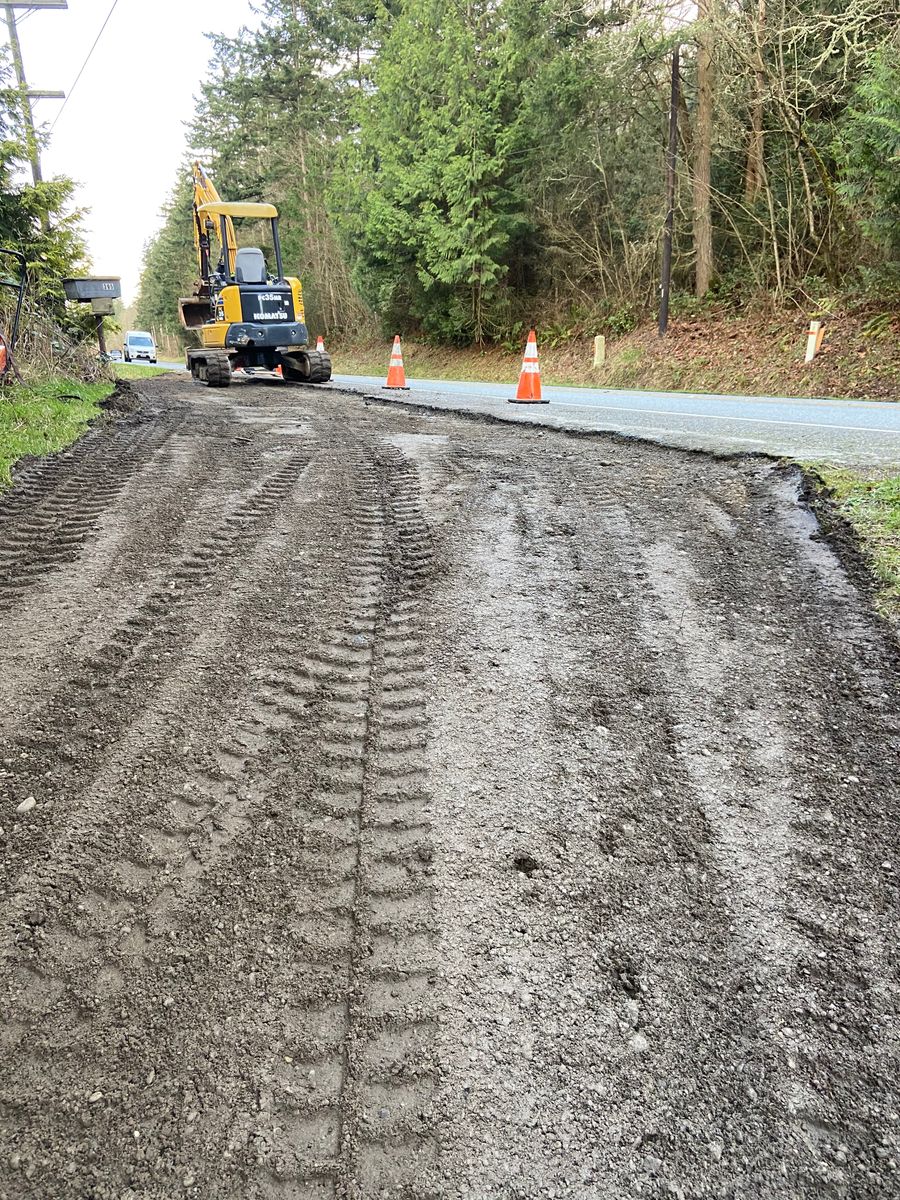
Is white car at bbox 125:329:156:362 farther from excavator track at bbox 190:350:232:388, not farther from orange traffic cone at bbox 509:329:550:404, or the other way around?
orange traffic cone at bbox 509:329:550:404

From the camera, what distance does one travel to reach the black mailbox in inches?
440

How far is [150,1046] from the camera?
1.28 meters

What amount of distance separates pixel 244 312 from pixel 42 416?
22.8ft

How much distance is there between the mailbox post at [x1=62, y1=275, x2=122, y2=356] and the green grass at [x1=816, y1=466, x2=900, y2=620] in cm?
1095

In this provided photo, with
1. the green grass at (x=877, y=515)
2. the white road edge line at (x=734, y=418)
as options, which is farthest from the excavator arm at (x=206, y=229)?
the green grass at (x=877, y=515)

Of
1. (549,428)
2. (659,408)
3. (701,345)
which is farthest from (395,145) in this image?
(549,428)

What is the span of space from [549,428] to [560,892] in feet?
19.3

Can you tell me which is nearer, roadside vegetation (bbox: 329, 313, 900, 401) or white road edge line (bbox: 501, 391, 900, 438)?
white road edge line (bbox: 501, 391, 900, 438)

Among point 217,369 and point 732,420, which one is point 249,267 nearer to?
point 217,369

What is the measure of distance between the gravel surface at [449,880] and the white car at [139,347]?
3559cm

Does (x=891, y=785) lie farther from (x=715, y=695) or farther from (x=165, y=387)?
(x=165, y=387)

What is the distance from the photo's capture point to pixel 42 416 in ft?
23.5

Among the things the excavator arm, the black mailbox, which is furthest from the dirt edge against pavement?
the excavator arm

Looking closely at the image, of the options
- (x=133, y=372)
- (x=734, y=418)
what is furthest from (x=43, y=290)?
(x=734, y=418)
